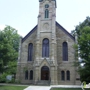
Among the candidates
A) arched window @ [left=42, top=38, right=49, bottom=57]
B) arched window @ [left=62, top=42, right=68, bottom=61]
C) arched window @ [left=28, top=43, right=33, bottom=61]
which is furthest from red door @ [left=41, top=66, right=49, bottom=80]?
arched window @ [left=62, top=42, right=68, bottom=61]

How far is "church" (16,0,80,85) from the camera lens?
32.6m

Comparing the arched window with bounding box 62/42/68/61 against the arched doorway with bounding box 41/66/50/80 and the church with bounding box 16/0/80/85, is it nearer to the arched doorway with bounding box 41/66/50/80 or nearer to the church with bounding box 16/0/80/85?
the church with bounding box 16/0/80/85

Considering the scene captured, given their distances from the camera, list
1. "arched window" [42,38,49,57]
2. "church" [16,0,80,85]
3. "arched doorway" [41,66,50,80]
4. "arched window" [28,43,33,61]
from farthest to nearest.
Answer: "arched window" [28,43,33,61] < "arched window" [42,38,49,57] < "arched doorway" [41,66,50,80] < "church" [16,0,80,85]

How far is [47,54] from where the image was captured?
3434 centimetres

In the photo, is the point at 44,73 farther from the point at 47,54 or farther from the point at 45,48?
the point at 45,48

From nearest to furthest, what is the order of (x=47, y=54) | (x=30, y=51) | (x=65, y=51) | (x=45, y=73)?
(x=45, y=73), (x=47, y=54), (x=65, y=51), (x=30, y=51)

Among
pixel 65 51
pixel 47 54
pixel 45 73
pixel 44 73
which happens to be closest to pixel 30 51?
pixel 47 54

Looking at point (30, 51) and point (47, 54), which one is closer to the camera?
point (47, 54)

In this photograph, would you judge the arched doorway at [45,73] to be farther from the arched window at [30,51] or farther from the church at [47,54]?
the arched window at [30,51]

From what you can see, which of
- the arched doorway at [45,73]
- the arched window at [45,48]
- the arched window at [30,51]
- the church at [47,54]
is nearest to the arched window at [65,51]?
the church at [47,54]

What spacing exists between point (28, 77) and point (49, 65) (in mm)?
5780

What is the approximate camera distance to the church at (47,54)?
3259cm

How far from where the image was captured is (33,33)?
3694 cm

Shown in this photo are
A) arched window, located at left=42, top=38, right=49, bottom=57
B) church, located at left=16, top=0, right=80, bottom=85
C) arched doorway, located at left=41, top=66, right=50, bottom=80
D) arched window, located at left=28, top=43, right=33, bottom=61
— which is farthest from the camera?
arched window, located at left=28, top=43, right=33, bottom=61
